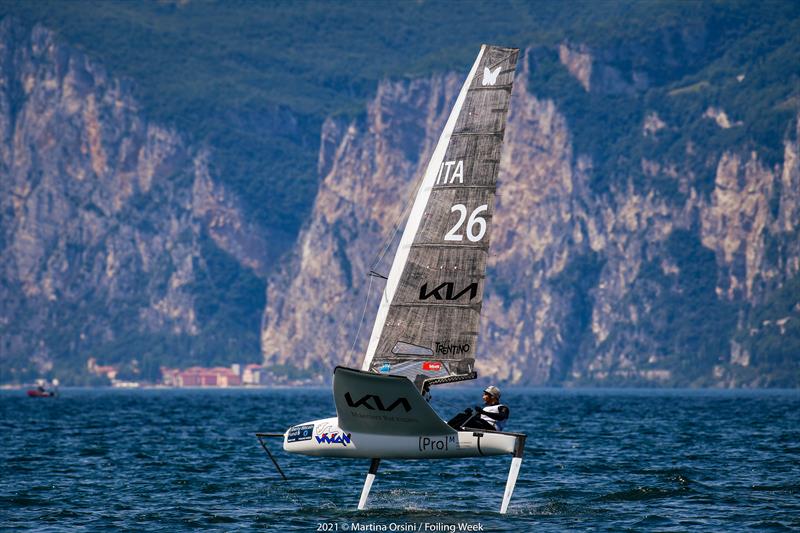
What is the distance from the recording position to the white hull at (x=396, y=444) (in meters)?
35.5

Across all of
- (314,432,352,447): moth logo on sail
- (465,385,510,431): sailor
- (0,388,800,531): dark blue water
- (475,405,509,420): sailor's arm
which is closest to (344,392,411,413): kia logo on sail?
(314,432,352,447): moth logo on sail

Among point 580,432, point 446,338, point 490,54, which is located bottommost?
point 580,432

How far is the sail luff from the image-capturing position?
121 ft

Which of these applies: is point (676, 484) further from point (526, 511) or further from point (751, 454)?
point (751, 454)

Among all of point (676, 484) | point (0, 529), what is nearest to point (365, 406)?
point (0, 529)

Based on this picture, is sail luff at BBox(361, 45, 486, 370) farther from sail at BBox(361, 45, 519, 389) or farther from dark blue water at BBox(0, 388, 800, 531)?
dark blue water at BBox(0, 388, 800, 531)

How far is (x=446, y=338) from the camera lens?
36781mm

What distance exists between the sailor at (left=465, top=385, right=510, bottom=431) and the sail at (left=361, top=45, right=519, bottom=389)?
691 millimetres

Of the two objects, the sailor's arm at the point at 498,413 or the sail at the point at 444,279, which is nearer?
the sailor's arm at the point at 498,413

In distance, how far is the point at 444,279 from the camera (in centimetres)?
3678

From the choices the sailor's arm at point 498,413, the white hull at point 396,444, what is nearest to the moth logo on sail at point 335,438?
the white hull at point 396,444

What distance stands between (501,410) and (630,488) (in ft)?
26.8

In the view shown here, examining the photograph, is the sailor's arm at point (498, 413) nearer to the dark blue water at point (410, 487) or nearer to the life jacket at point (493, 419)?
the life jacket at point (493, 419)

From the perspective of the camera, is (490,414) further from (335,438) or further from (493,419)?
(335,438)
